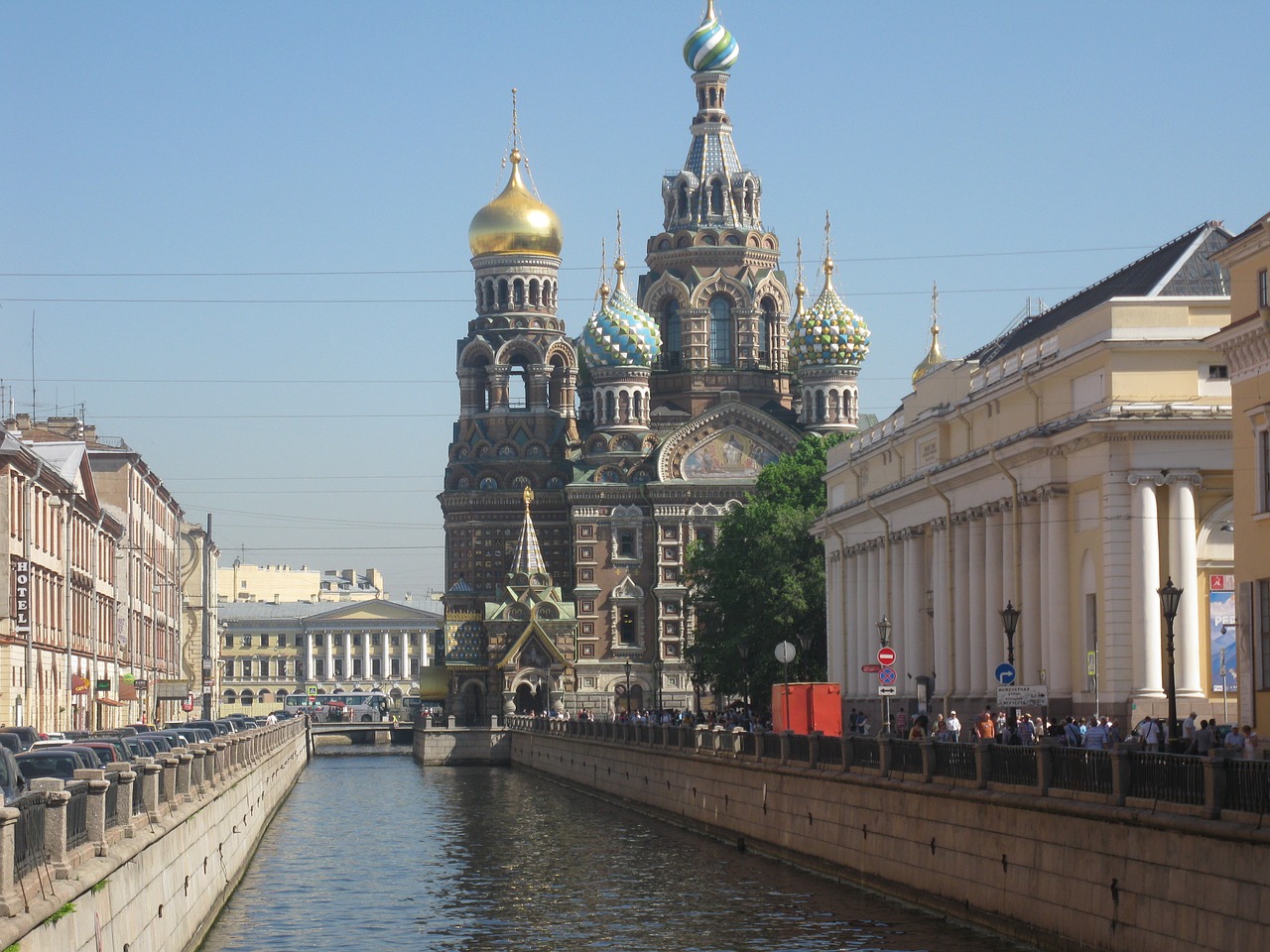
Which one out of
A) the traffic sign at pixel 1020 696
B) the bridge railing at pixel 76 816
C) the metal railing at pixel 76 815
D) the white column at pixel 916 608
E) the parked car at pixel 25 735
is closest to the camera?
the bridge railing at pixel 76 816

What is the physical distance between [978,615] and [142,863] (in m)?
32.8

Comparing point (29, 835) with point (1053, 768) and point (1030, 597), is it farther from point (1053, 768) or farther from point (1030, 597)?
point (1030, 597)

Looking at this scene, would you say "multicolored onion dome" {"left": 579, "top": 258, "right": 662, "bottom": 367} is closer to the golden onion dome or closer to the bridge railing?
the golden onion dome

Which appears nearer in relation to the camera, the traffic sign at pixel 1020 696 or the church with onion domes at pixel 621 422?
the traffic sign at pixel 1020 696

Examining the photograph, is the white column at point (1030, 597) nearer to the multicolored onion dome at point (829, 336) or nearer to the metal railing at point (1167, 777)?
the metal railing at point (1167, 777)

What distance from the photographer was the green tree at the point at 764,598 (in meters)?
79.6

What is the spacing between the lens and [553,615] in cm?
11588

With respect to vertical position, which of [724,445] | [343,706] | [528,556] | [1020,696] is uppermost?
[724,445]

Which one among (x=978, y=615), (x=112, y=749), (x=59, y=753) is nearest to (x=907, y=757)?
(x=59, y=753)

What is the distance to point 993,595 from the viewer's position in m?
51.5

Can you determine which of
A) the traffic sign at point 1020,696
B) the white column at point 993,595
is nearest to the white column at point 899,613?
the white column at point 993,595

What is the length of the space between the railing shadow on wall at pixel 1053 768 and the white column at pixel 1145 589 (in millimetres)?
7031

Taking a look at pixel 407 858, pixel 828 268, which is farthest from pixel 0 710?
pixel 828 268

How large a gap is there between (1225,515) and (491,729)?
6419cm
